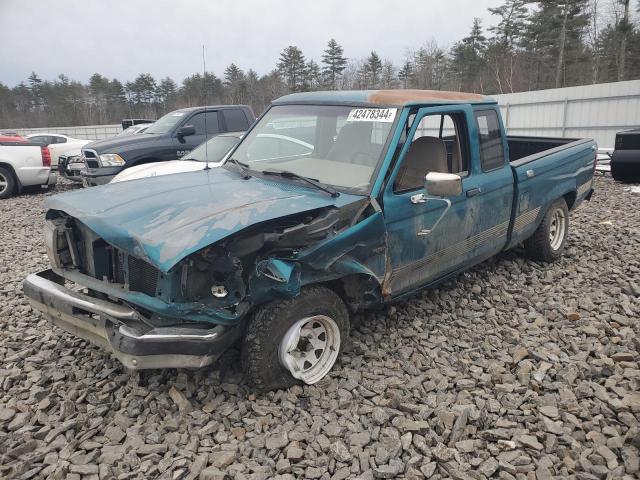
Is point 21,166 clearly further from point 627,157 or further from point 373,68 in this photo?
point 373,68

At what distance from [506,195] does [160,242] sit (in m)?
3.38

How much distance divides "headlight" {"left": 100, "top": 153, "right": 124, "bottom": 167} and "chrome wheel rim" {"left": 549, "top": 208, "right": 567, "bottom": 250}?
797cm

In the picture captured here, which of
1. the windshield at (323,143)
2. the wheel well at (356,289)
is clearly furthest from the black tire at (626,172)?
the wheel well at (356,289)

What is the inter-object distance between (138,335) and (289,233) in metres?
1.04

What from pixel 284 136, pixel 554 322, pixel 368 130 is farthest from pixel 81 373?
pixel 554 322

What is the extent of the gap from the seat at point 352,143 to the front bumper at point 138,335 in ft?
5.27

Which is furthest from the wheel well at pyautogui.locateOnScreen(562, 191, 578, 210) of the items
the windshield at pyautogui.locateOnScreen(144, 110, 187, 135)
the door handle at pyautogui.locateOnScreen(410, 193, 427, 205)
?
the windshield at pyautogui.locateOnScreen(144, 110, 187, 135)

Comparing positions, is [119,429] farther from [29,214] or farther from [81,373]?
[29,214]

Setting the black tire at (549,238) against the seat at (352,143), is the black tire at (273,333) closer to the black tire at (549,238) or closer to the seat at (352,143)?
the seat at (352,143)

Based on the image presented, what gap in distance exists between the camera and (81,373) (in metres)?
3.45

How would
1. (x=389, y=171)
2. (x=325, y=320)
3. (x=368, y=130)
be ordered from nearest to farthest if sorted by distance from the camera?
(x=325, y=320) → (x=389, y=171) → (x=368, y=130)

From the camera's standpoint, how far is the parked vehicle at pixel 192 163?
777cm

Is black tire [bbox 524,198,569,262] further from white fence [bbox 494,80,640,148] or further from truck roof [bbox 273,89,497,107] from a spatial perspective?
white fence [bbox 494,80,640,148]

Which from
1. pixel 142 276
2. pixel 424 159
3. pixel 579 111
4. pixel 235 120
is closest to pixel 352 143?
pixel 424 159
